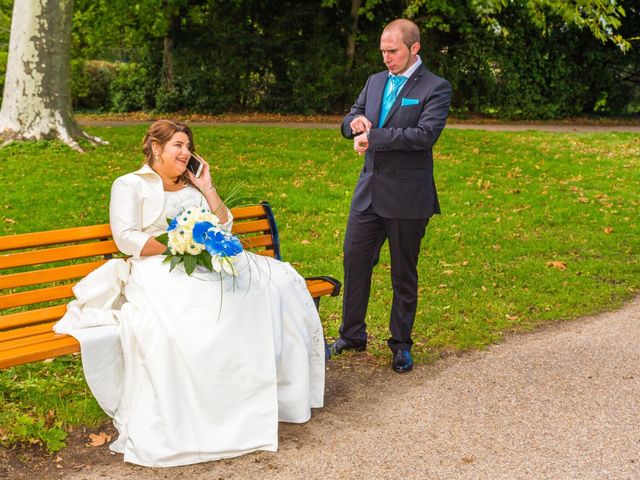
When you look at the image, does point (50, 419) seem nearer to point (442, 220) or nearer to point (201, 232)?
point (201, 232)

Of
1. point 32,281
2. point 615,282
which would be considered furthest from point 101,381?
point 615,282

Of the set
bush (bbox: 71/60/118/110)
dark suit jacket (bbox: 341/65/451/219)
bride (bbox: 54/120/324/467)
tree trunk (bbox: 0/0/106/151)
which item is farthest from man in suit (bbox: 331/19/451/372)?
bush (bbox: 71/60/118/110)

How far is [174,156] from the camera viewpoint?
460 cm

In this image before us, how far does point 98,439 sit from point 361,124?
7.75 ft

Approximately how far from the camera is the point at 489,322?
638cm

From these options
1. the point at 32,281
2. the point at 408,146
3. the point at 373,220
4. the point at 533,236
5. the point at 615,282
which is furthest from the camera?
the point at 533,236

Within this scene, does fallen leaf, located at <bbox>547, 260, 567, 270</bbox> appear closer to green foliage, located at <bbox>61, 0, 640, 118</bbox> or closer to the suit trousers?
the suit trousers

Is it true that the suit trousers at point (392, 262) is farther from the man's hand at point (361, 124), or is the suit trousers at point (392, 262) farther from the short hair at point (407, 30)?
the short hair at point (407, 30)

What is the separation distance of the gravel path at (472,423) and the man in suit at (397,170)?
1.55 ft

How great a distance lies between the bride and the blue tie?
1.25 metres

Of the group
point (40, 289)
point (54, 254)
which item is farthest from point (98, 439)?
point (54, 254)

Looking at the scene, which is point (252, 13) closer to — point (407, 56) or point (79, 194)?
point (79, 194)

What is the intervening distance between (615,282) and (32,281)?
212 inches

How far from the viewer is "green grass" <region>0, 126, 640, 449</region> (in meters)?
5.93
